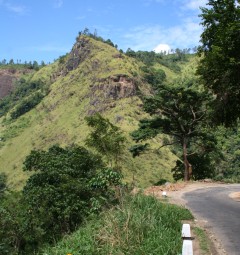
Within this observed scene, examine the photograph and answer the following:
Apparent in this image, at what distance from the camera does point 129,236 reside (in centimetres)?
914

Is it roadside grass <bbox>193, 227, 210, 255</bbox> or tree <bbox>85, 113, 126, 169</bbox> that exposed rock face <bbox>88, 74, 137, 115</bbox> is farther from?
roadside grass <bbox>193, 227, 210, 255</bbox>

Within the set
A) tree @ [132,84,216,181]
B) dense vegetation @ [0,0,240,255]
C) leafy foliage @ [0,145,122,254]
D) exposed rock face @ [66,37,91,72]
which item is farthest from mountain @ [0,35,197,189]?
leafy foliage @ [0,145,122,254]

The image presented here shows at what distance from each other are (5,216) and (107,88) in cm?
9577

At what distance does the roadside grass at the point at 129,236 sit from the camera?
8.66m

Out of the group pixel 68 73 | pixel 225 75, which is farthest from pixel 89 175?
pixel 68 73

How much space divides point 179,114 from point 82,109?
90990mm

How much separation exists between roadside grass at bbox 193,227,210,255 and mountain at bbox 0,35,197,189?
67.5 m

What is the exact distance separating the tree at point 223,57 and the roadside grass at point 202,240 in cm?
823

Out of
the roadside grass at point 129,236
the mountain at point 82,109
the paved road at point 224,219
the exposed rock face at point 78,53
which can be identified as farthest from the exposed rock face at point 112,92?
the roadside grass at point 129,236

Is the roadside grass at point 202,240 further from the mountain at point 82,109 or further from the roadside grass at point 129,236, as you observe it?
the mountain at point 82,109

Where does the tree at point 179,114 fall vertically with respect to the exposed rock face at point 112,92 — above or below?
below

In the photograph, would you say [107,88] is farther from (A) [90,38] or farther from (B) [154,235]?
(B) [154,235]

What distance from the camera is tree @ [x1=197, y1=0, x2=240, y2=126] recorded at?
55.1 feet

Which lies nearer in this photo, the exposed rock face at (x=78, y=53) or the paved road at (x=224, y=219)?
the paved road at (x=224, y=219)
